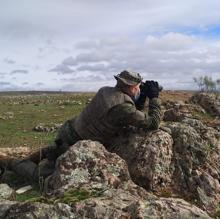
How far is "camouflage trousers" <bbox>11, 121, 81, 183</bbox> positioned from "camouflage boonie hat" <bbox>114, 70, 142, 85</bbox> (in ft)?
6.36

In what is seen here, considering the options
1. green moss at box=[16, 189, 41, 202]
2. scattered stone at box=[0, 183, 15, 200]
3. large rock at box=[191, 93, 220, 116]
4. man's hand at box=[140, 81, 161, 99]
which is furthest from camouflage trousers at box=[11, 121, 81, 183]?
large rock at box=[191, 93, 220, 116]

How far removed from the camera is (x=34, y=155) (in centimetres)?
1526

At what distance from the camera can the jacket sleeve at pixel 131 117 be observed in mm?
12586

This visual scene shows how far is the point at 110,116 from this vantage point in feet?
42.3

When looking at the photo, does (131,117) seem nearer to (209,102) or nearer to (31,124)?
(31,124)

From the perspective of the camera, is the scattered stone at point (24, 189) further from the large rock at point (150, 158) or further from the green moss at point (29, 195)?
the large rock at point (150, 158)

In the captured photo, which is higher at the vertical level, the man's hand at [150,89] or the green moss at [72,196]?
the man's hand at [150,89]

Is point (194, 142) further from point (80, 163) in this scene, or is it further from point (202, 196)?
point (80, 163)

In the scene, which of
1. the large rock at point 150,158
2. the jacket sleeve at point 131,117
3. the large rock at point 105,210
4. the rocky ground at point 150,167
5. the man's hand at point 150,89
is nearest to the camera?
the large rock at point 105,210

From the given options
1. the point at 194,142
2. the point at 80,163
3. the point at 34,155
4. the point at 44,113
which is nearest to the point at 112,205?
the point at 80,163

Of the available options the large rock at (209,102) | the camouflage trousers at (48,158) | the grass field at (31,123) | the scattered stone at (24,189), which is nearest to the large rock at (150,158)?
the camouflage trousers at (48,158)

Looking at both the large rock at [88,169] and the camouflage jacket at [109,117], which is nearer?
the large rock at [88,169]

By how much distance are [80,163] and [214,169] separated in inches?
137

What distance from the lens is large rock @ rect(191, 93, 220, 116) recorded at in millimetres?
37097
